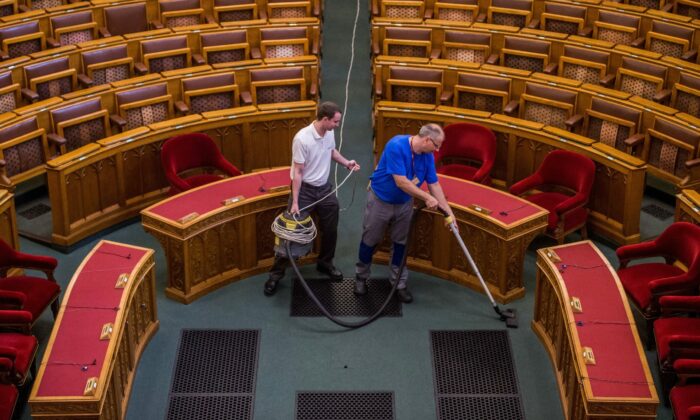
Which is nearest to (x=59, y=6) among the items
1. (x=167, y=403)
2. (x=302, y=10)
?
(x=302, y=10)

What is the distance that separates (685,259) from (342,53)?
196 inches

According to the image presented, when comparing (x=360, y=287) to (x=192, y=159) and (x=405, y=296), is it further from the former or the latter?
(x=192, y=159)

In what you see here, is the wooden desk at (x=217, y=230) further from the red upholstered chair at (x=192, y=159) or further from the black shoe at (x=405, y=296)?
the black shoe at (x=405, y=296)

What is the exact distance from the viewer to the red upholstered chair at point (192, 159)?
6530 mm

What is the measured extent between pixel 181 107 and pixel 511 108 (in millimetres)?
2401

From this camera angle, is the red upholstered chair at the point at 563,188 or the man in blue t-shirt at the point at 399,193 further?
the red upholstered chair at the point at 563,188

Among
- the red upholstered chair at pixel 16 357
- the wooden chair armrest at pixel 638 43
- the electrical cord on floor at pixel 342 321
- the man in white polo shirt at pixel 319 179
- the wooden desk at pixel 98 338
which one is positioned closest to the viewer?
the wooden desk at pixel 98 338

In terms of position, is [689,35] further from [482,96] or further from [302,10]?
[302,10]

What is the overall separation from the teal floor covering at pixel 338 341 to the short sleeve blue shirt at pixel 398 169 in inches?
30.0

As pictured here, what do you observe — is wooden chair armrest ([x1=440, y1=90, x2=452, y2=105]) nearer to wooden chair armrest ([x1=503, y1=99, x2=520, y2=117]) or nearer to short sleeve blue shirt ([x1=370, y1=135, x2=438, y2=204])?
wooden chair armrest ([x1=503, y1=99, x2=520, y2=117])

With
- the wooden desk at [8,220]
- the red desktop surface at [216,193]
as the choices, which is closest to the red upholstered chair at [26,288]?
the wooden desk at [8,220]

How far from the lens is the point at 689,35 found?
7.82m

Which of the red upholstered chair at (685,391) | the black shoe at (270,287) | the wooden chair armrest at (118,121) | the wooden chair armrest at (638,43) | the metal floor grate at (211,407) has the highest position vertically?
the wooden chair armrest at (638,43)

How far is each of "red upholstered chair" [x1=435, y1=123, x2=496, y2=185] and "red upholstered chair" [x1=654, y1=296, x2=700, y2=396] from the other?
1.85 m
